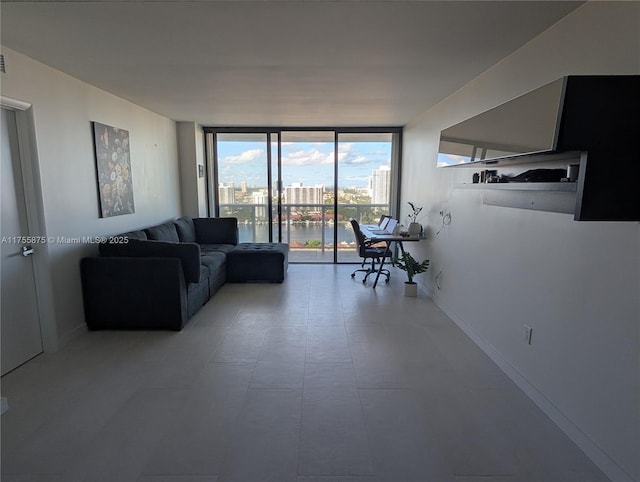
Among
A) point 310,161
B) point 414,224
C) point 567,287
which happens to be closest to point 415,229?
point 414,224

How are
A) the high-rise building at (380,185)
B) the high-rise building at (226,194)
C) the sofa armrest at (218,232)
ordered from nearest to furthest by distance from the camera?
1. the sofa armrest at (218,232)
2. the high-rise building at (380,185)
3. the high-rise building at (226,194)

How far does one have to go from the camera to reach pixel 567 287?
79.4 inches

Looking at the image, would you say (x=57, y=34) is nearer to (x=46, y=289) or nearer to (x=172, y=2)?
(x=172, y=2)

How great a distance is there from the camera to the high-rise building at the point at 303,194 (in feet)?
20.5

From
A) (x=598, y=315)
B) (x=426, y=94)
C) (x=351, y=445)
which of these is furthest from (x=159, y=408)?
(x=426, y=94)

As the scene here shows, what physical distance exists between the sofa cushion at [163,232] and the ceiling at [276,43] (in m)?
1.54

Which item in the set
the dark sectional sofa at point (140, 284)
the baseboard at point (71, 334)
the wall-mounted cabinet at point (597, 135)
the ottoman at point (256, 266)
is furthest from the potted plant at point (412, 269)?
the baseboard at point (71, 334)

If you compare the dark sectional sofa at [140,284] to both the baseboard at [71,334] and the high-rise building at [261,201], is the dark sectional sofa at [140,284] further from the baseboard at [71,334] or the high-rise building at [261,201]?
the high-rise building at [261,201]

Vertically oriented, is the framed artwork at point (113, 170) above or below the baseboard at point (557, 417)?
above

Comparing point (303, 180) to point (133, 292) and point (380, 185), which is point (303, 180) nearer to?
point (380, 185)

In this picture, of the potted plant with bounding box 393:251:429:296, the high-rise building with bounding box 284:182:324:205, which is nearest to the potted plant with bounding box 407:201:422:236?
the potted plant with bounding box 393:251:429:296

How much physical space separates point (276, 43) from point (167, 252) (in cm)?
215

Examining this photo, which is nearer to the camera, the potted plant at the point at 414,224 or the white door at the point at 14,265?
the white door at the point at 14,265

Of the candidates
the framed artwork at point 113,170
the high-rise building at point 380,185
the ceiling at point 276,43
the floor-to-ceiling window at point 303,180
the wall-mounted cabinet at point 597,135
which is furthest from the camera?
the high-rise building at point 380,185
